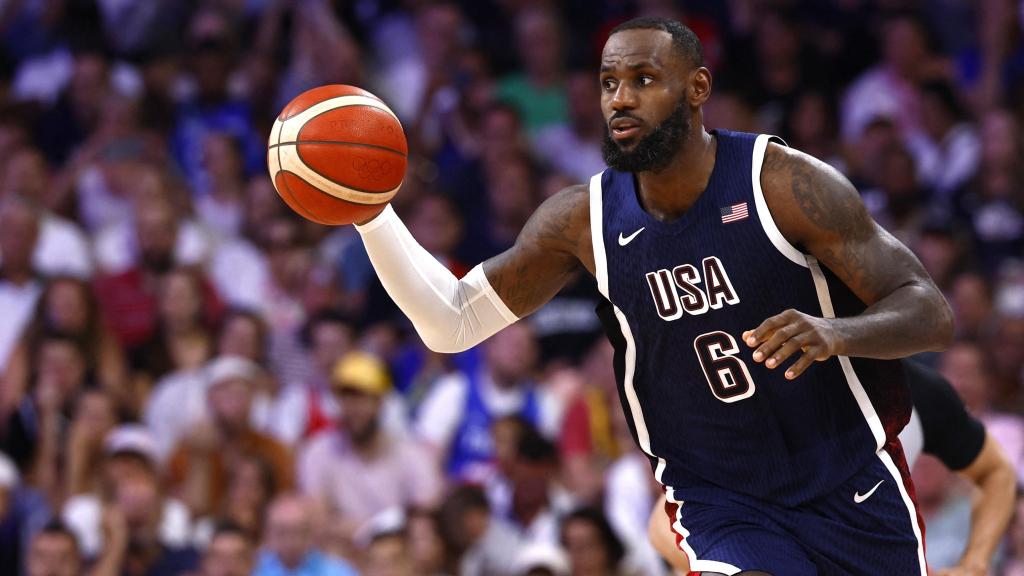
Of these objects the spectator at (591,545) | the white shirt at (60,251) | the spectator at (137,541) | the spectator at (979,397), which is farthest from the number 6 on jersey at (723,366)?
the white shirt at (60,251)

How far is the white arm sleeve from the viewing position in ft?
15.1

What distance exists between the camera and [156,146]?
10.7 m

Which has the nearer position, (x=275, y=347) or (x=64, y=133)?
→ (x=275, y=347)

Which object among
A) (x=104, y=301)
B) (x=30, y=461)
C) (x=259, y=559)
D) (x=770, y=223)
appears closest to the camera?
(x=770, y=223)

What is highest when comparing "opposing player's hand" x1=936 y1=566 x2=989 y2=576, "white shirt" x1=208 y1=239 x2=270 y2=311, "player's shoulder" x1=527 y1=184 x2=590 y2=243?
"white shirt" x1=208 y1=239 x2=270 y2=311

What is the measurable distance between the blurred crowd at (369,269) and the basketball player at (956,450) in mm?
1779

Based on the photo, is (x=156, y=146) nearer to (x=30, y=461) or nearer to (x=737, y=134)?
(x=30, y=461)

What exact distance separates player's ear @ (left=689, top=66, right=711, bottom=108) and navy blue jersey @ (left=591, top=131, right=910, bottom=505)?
0.46 feet

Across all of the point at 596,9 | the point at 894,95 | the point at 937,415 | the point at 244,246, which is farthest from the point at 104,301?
the point at 937,415

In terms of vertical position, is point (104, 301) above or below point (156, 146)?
below

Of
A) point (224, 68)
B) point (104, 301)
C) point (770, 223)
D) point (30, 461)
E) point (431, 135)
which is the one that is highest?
point (224, 68)

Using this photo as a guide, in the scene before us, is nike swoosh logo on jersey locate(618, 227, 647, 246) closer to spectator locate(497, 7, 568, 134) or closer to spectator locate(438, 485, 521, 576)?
spectator locate(438, 485, 521, 576)

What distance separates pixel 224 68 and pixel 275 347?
272cm

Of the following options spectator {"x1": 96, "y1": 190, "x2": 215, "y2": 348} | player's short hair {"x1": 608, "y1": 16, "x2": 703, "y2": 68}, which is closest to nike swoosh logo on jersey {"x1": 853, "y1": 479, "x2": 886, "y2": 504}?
player's short hair {"x1": 608, "y1": 16, "x2": 703, "y2": 68}
